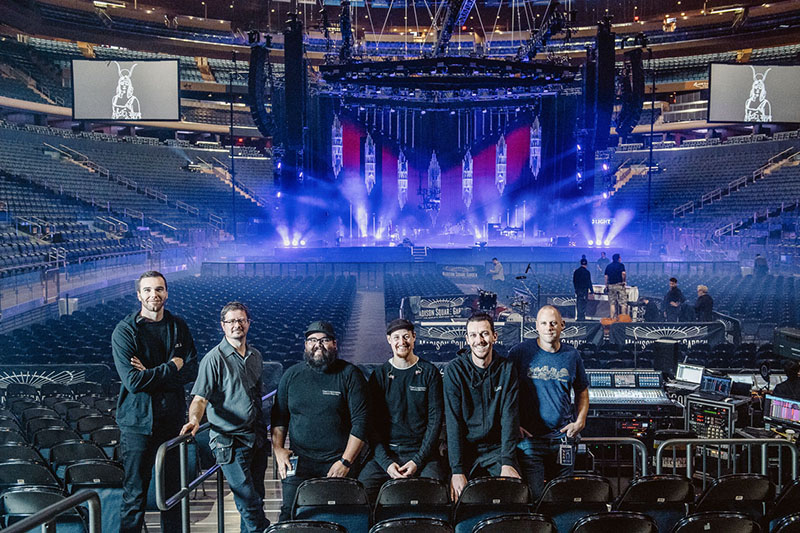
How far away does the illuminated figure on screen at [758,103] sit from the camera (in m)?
18.9

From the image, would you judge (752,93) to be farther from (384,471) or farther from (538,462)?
(384,471)

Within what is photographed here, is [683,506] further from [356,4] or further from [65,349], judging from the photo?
[356,4]

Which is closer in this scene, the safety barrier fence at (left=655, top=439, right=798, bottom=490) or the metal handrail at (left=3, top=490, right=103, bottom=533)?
the metal handrail at (left=3, top=490, right=103, bottom=533)

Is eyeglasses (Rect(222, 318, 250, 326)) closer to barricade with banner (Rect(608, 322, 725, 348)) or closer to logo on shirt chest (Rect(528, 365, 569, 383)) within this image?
logo on shirt chest (Rect(528, 365, 569, 383))

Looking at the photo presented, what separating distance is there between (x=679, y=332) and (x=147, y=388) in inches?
421

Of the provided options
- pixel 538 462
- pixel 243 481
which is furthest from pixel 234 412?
pixel 538 462

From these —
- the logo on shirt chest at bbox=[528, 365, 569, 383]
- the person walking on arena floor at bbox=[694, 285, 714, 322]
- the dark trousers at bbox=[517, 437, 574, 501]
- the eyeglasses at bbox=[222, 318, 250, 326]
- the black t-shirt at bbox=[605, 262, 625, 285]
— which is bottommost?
the dark trousers at bbox=[517, 437, 574, 501]

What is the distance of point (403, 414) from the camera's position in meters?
4.45

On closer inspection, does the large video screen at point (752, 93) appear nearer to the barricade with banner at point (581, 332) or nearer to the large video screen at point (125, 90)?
the barricade with banner at point (581, 332)

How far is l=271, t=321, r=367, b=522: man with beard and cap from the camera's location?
4.29 meters

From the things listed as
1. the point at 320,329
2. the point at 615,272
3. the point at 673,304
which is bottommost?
the point at 673,304

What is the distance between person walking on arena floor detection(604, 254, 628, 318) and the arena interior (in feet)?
0.58

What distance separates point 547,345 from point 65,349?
9.22 metres

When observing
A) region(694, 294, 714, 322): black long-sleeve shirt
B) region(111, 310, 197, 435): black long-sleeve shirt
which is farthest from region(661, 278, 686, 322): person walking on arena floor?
region(111, 310, 197, 435): black long-sleeve shirt
